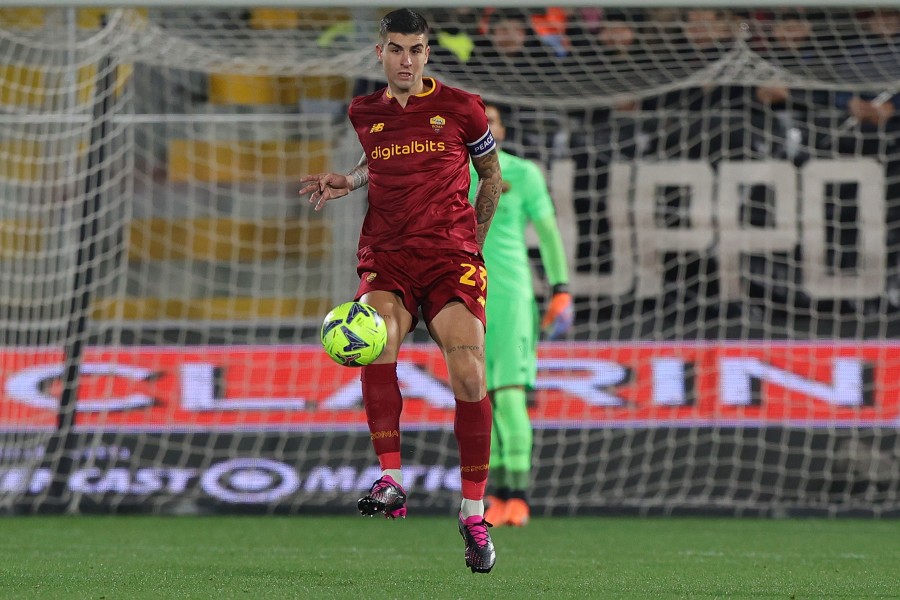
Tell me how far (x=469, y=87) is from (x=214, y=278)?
7.28 ft

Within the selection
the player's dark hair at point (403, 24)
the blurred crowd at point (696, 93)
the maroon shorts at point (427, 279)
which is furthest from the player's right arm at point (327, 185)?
the blurred crowd at point (696, 93)

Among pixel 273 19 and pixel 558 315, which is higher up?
pixel 273 19

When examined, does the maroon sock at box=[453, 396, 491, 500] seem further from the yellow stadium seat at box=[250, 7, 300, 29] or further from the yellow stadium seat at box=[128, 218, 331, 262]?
the yellow stadium seat at box=[250, 7, 300, 29]

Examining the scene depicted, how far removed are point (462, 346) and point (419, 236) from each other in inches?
16.3

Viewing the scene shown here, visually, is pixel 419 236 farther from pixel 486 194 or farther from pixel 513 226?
pixel 513 226

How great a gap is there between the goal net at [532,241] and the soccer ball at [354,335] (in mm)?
3789

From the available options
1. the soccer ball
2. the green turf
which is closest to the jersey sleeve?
the soccer ball

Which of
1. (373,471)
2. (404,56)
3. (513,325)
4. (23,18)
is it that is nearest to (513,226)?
(513,325)

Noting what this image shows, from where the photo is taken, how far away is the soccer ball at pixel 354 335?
4.46 metres

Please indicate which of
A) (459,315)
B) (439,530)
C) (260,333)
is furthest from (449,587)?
(260,333)

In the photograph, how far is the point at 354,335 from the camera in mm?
4469

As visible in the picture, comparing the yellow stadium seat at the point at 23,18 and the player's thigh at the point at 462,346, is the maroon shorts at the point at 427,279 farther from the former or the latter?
the yellow stadium seat at the point at 23,18

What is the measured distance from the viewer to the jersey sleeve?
489 cm

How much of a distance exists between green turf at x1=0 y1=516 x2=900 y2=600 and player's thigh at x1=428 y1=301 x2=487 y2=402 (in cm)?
66
